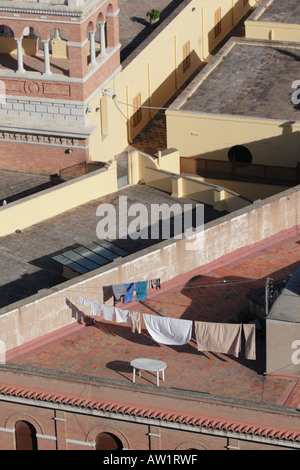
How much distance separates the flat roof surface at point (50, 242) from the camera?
8656 centimetres

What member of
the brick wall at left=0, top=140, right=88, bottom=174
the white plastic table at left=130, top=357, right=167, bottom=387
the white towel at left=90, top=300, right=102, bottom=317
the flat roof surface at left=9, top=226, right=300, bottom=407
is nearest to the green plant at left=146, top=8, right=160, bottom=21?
the brick wall at left=0, top=140, right=88, bottom=174

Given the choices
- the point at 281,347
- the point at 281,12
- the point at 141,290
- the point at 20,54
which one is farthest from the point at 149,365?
the point at 281,12

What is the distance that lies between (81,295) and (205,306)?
6.71 m

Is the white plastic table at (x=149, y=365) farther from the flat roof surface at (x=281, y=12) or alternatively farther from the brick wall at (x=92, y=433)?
the flat roof surface at (x=281, y=12)

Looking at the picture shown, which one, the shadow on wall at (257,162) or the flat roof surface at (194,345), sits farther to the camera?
the shadow on wall at (257,162)

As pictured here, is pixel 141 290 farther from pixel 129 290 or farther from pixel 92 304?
pixel 92 304

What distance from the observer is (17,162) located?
10100 cm

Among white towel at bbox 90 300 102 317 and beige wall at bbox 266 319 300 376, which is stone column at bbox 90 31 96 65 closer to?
white towel at bbox 90 300 102 317

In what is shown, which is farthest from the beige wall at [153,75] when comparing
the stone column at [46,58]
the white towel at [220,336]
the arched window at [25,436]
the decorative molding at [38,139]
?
the arched window at [25,436]

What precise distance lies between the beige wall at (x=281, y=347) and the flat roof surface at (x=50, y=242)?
14.0m

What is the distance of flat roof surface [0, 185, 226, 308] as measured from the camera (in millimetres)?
86562

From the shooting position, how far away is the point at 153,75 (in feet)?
356

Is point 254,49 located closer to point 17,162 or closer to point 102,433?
point 17,162

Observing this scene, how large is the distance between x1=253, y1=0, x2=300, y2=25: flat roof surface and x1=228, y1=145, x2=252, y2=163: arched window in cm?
1719
